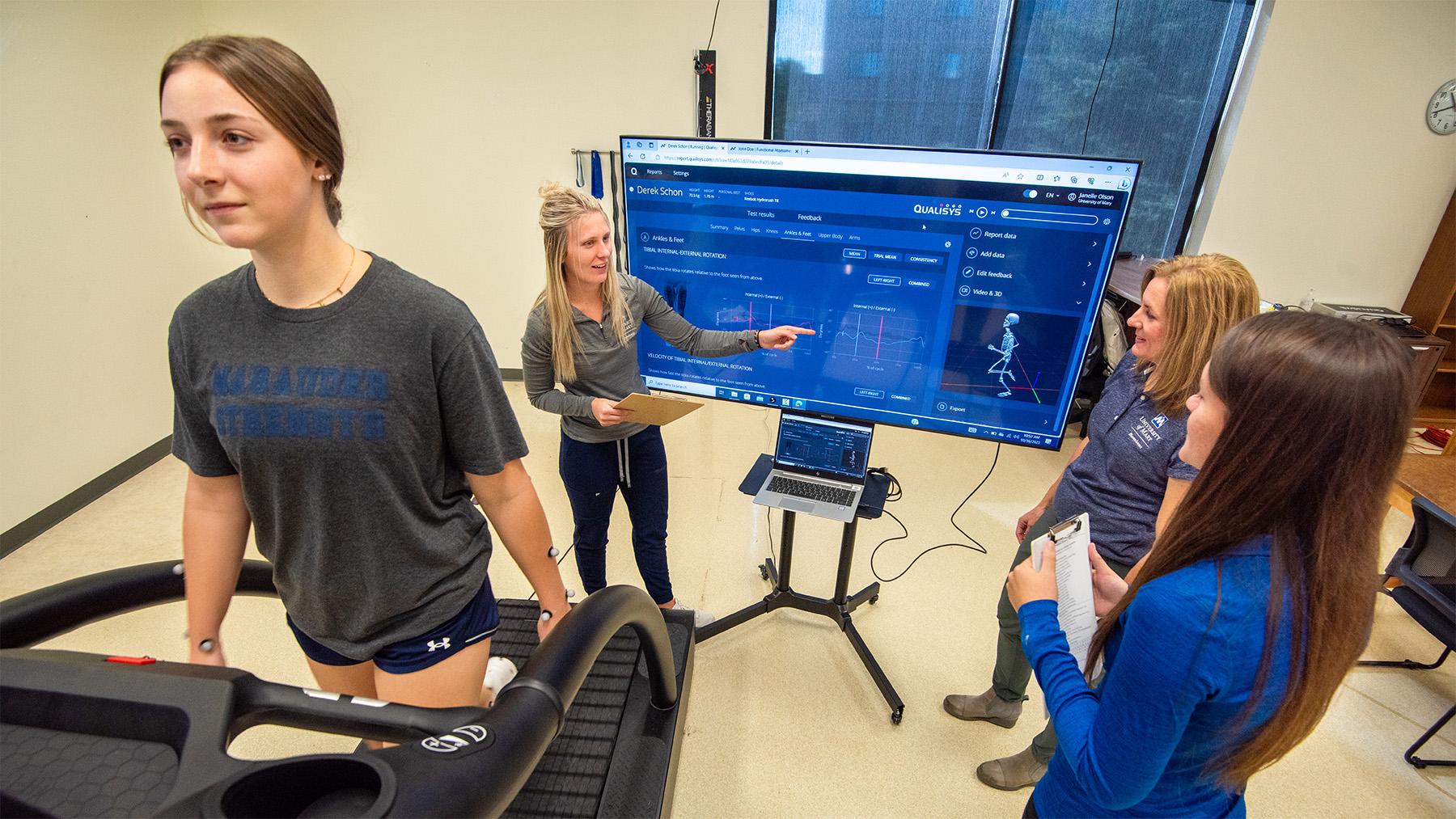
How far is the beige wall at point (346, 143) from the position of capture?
2.83 m

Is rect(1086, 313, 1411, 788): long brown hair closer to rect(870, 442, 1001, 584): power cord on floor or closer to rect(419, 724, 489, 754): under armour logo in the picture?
rect(419, 724, 489, 754): under armour logo

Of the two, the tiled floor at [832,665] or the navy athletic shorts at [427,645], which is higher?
the navy athletic shorts at [427,645]

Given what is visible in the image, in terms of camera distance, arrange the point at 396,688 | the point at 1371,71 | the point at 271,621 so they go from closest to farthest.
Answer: the point at 396,688 < the point at 271,621 < the point at 1371,71

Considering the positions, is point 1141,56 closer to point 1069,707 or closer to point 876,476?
point 876,476

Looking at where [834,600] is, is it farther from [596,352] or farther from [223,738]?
[223,738]

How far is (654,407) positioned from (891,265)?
2.37 feet

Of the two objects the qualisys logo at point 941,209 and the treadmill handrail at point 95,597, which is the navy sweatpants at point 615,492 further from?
the qualisys logo at point 941,209

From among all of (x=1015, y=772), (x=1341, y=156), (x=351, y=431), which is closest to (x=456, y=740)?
(x=351, y=431)

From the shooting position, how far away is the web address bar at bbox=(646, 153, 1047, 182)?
60.1 inches

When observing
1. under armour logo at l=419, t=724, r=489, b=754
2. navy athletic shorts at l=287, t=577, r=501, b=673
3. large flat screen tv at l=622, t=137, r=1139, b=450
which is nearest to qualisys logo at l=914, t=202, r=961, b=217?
large flat screen tv at l=622, t=137, r=1139, b=450

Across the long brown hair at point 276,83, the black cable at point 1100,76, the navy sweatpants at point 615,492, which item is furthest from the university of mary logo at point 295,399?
the black cable at point 1100,76

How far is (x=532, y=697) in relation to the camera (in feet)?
2.26

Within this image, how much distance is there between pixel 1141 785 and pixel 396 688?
1.21 metres

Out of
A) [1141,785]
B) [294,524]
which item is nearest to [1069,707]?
[1141,785]
